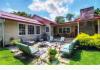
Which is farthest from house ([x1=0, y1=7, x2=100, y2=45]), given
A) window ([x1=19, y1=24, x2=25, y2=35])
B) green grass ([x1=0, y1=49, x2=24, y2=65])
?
green grass ([x1=0, y1=49, x2=24, y2=65])

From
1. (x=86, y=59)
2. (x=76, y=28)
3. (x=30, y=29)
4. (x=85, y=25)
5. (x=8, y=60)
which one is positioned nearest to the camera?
(x=8, y=60)

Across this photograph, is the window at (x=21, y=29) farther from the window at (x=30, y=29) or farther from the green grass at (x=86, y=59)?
the green grass at (x=86, y=59)

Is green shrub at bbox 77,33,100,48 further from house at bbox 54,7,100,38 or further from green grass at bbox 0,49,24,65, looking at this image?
green grass at bbox 0,49,24,65

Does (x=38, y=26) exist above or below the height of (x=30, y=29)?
above

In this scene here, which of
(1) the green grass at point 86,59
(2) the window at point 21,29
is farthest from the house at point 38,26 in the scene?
(1) the green grass at point 86,59

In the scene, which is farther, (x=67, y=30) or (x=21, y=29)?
(x=67, y=30)

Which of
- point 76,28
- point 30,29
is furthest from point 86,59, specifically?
point 76,28

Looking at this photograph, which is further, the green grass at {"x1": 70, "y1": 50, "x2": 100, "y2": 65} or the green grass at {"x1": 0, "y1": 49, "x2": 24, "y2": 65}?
the green grass at {"x1": 70, "y1": 50, "x2": 100, "y2": 65}

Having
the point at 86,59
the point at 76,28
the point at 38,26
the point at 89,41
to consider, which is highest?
the point at 38,26

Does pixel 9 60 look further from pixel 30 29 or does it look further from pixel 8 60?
pixel 30 29

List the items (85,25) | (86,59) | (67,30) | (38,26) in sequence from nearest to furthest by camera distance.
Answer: (86,59) < (85,25) < (38,26) < (67,30)
